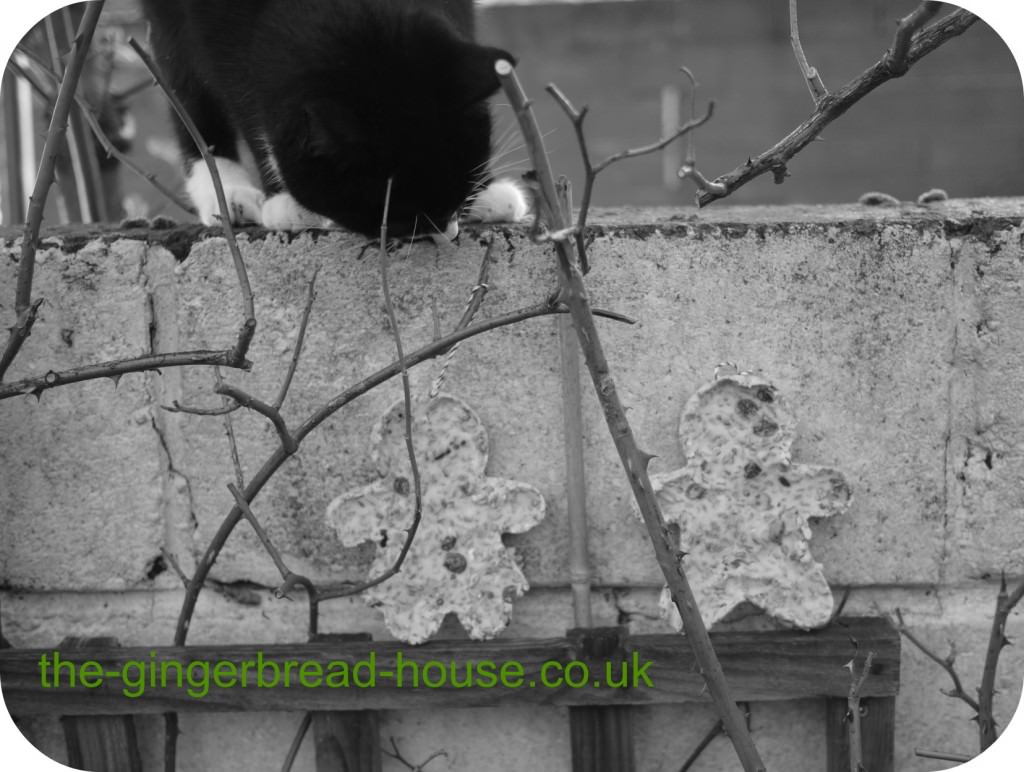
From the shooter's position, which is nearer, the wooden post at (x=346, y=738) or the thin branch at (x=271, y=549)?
the thin branch at (x=271, y=549)

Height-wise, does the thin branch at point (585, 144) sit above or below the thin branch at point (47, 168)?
below

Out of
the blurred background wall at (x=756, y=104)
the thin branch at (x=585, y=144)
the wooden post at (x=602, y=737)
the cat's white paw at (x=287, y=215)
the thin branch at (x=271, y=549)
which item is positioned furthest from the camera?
the blurred background wall at (x=756, y=104)

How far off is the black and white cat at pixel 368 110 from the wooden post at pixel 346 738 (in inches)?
23.6

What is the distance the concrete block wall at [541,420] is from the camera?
1366 millimetres

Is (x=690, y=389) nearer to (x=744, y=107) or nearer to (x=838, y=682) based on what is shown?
(x=838, y=682)

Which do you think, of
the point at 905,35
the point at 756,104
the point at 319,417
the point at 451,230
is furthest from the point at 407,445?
the point at 756,104

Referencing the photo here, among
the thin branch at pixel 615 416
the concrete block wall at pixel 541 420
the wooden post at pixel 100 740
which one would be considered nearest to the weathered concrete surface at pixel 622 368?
the concrete block wall at pixel 541 420

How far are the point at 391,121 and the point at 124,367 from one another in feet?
1.61

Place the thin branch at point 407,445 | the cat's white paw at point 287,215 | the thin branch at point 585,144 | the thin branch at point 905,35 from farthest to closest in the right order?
the cat's white paw at point 287,215, the thin branch at point 407,445, the thin branch at point 905,35, the thin branch at point 585,144

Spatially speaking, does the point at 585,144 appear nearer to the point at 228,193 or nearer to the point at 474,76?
the point at 474,76

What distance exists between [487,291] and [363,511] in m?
0.33

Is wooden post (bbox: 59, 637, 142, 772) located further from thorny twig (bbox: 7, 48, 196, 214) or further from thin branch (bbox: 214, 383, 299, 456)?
thorny twig (bbox: 7, 48, 196, 214)

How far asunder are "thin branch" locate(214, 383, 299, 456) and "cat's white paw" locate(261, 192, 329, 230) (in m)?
0.36

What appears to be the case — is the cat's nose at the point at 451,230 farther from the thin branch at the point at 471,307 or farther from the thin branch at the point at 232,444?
the thin branch at the point at 232,444
